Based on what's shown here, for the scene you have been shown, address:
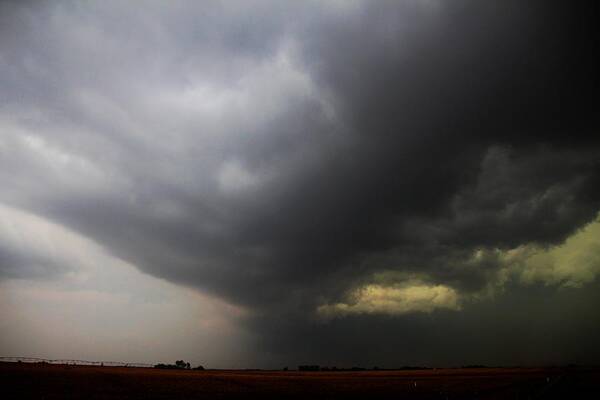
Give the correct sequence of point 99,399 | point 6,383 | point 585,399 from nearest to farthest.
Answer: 1. point 585,399
2. point 99,399
3. point 6,383

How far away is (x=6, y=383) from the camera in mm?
61438

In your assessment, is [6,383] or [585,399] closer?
[585,399]

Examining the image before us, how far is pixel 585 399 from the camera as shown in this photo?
43281 millimetres

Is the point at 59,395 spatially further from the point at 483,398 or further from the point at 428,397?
the point at 483,398

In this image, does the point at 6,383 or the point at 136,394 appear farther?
the point at 6,383

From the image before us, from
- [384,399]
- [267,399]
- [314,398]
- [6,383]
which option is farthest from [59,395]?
[384,399]

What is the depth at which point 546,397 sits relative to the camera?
4672cm

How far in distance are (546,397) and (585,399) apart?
4.48 metres

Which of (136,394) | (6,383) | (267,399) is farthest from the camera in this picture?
(6,383)

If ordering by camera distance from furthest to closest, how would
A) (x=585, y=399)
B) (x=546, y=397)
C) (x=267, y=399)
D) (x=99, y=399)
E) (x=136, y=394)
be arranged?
(x=136, y=394) → (x=267, y=399) → (x=99, y=399) → (x=546, y=397) → (x=585, y=399)

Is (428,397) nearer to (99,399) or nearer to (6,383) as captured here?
(99,399)

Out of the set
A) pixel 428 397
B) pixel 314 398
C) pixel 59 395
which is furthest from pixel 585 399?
pixel 59 395

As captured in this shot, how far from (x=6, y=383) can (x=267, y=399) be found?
46007 mm

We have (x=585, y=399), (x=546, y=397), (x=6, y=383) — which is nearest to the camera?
(x=585, y=399)
